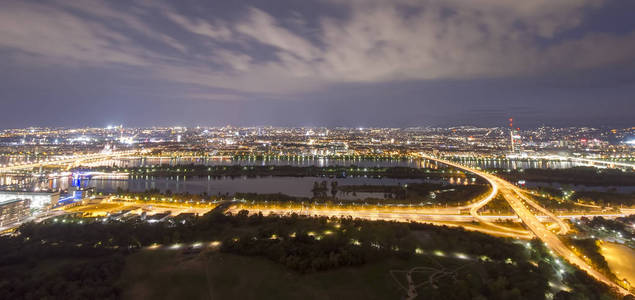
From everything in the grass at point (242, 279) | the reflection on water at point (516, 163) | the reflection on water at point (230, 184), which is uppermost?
the reflection on water at point (516, 163)

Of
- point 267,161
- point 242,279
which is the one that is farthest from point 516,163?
point 242,279

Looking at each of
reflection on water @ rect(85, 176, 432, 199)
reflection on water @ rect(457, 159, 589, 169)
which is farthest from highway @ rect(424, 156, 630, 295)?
reflection on water @ rect(457, 159, 589, 169)

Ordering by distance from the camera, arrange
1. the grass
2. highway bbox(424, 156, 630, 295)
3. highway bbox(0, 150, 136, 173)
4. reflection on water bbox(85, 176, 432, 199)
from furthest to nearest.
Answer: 1. highway bbox(0, 150, 136, 173)
2. reflection on water bbox(85, 176, 432, 199)
3. highway bbox(424, 156, 630, 295)
4. the grass

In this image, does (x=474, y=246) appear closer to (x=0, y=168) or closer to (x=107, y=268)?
(x=107, y=268)

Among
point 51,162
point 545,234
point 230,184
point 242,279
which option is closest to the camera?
point 242,279

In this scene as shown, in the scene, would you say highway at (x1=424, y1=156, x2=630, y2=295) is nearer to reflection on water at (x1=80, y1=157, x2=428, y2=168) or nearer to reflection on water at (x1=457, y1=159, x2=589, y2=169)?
reflection on water at (x1=457, y1=159, x2=589, y2=169)

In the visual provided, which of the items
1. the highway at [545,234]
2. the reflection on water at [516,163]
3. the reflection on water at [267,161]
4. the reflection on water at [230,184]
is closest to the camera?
the highway at [545,234]

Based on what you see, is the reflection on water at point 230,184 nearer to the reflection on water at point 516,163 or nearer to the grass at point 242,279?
the grass at point 242,279

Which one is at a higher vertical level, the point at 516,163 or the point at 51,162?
the point at 51,162

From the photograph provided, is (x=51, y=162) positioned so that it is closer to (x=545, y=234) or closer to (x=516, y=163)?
(x=545, y=234)

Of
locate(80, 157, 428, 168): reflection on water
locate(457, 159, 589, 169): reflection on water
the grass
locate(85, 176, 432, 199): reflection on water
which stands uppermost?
locate(80, 157, 428, 168): reflection on water

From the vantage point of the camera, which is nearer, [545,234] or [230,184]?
[545,234]

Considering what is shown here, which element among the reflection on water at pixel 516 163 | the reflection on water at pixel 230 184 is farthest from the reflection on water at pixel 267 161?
the reflection on water at pixel 230 184
